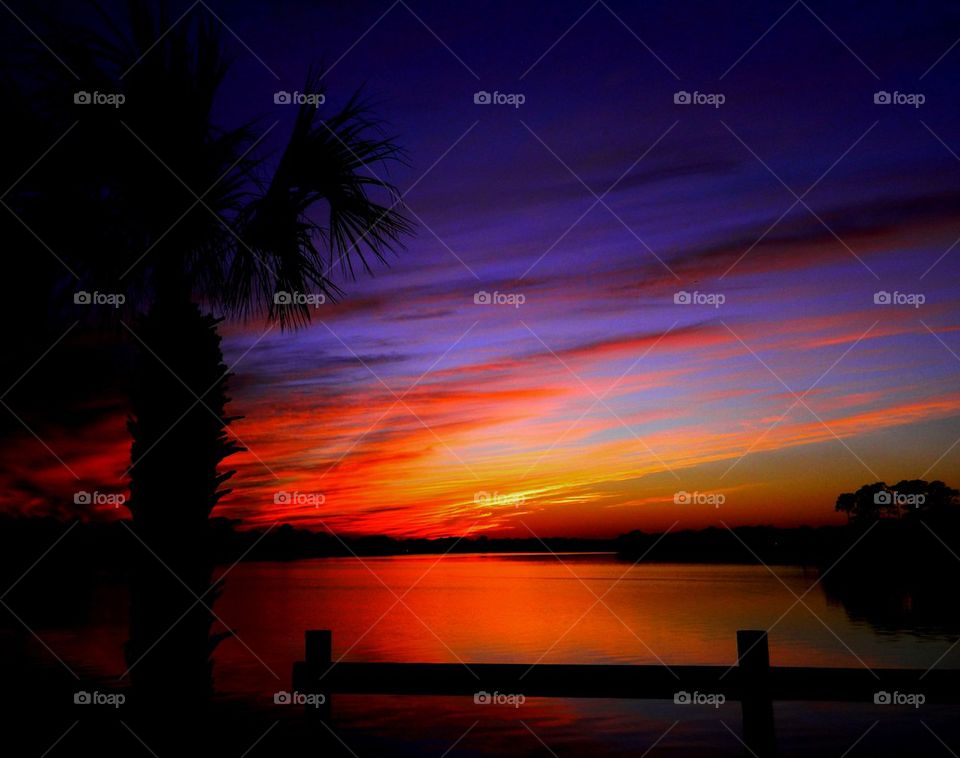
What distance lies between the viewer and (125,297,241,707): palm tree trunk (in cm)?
630

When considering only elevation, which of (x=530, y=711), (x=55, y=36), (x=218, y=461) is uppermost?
(x=55, y=36)

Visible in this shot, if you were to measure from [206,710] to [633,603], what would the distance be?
37580 mm

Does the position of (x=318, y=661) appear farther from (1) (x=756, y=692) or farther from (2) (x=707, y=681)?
(1) (x=756, y=692)

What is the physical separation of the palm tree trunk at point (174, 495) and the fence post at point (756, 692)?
13.4 ft

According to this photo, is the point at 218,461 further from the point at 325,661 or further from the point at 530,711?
the point at 530,711

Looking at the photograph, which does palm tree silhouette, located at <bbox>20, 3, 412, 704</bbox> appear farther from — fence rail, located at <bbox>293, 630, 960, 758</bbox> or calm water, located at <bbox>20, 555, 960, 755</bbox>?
calm water, located at <bbox>20, 555, 960, 755</bbox>

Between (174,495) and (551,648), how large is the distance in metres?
20.3

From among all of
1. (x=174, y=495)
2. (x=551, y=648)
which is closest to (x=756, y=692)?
(x=174, y=495)

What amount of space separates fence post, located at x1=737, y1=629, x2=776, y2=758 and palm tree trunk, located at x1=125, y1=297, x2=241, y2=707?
13.4 ft

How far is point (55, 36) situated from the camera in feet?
21.7

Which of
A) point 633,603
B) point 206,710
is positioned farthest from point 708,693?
point 633,603

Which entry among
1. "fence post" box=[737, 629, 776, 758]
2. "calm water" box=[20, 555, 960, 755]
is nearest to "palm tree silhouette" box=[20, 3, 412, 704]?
"fence post" box=[737, 629, 776, 758]

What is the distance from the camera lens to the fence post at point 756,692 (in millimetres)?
4816

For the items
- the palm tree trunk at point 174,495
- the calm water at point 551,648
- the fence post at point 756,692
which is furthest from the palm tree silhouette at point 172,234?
the calm water at point 551,648
